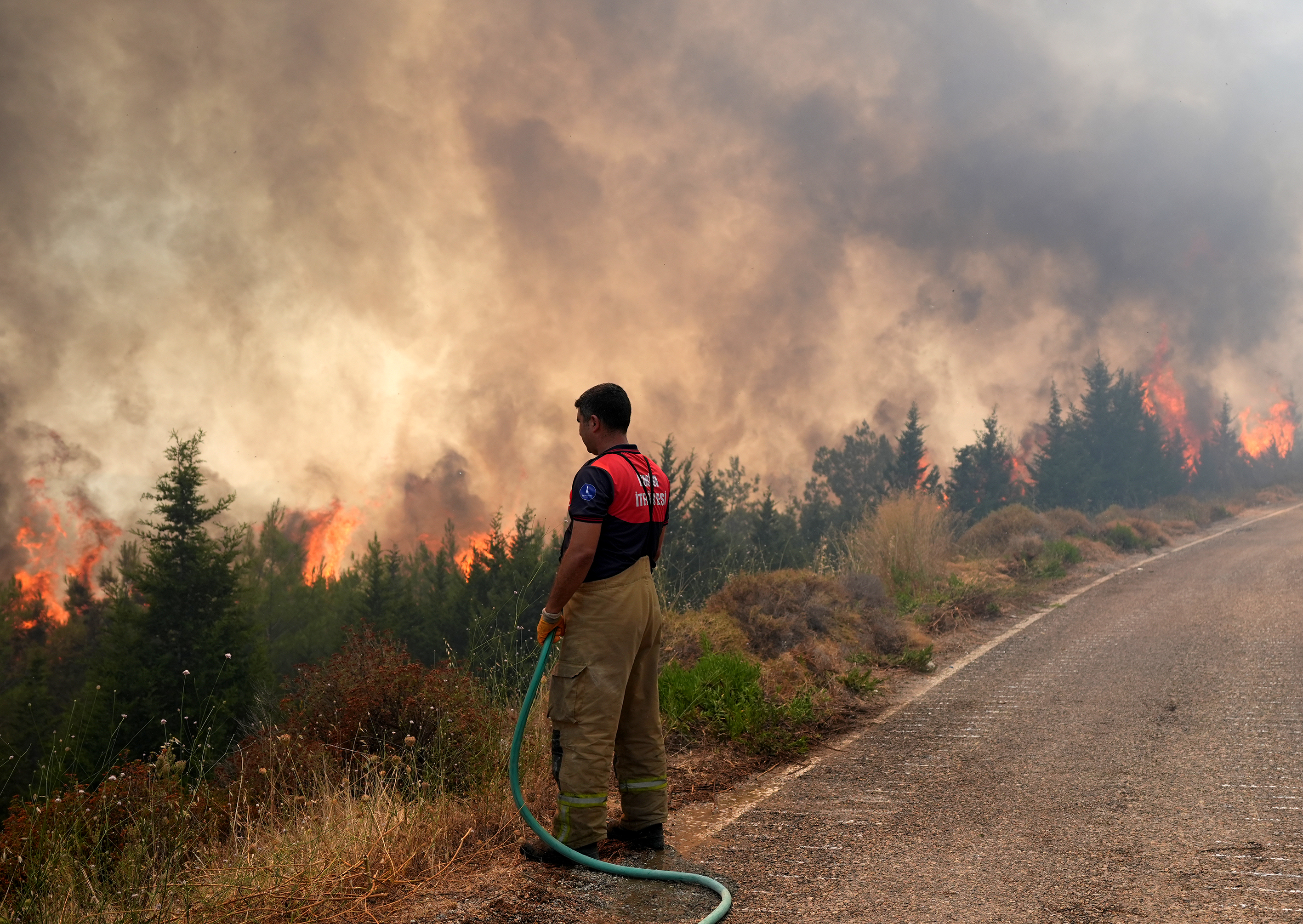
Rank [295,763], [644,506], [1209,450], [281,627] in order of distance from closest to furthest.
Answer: [644,506] → [295,763] → [281,627] → [1209,450]

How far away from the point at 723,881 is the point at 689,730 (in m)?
2.23

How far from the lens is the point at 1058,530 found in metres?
19.2

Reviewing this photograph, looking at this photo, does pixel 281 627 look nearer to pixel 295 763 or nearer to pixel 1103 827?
pixel 295 763

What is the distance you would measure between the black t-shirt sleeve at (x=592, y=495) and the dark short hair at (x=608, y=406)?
0.32 meters

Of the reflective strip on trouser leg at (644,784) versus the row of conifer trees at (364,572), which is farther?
the row of conifer trees at (364,572)

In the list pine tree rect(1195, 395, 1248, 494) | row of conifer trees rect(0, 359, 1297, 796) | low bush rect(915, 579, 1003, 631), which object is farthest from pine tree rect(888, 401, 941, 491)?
low bush rect(915, 579, 1003, 631)

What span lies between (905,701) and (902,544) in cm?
581

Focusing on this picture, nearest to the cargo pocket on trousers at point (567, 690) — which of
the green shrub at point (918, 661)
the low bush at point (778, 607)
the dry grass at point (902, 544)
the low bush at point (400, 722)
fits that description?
the low bush at point (400, 722)

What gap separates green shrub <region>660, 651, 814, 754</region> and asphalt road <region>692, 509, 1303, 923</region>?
1.32ft

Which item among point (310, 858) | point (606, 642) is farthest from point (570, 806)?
point (310, 858)

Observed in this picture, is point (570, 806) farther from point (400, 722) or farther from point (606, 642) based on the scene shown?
point (400, 722)

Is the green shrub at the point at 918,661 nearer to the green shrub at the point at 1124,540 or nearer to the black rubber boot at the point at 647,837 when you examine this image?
the black rubber boot at the point at 647,837

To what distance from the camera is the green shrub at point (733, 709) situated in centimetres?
600

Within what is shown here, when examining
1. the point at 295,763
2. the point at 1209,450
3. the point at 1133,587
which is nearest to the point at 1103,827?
the point at 295,763
